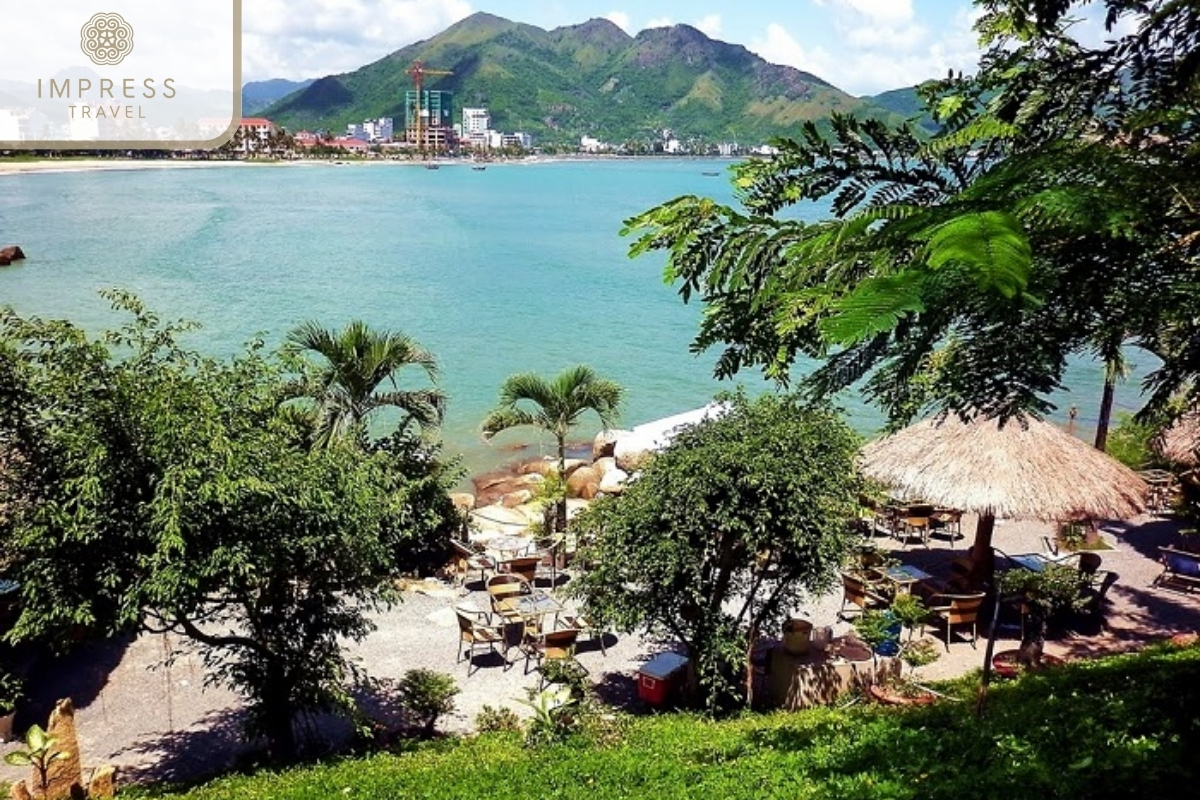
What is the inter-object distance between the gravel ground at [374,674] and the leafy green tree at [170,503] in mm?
1369

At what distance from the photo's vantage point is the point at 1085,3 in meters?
3.89

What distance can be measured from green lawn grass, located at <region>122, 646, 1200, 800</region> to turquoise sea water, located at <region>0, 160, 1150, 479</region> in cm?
341

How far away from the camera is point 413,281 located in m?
43.3

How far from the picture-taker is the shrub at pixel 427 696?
26.4 ft

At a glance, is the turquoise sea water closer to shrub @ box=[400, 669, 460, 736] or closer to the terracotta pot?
shrub @ box=[400, 669, 460, 736]

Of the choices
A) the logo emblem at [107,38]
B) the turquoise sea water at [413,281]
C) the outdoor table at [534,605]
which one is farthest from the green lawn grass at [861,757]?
the logo emblem at [107,38]

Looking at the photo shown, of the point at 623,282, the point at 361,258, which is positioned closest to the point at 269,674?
the point at 623,282

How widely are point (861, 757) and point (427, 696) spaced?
386cm

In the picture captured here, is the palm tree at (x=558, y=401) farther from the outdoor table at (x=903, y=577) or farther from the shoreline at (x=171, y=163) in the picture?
the shoreline at (x=171, y=163)

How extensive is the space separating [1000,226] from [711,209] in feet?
5.00

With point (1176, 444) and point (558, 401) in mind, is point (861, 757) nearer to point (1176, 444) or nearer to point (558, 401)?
point (558, 401)

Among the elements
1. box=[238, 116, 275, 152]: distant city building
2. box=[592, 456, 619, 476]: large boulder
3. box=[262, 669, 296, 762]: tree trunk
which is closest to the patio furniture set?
box=[262, 669, 296, 762]: tree trunk

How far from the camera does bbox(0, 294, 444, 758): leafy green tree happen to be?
245 inches

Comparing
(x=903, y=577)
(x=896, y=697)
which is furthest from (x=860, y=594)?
(x=896, y=697)
